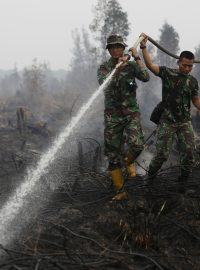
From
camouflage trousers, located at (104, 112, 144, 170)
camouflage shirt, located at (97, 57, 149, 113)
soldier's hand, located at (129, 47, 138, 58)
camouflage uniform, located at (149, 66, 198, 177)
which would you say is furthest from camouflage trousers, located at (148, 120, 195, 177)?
soldier's hand, located at (129, 47, 138, 58)

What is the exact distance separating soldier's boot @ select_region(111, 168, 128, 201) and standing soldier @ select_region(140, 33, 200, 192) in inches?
20.2

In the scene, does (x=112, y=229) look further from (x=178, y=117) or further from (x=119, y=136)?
(x=178, y=117)

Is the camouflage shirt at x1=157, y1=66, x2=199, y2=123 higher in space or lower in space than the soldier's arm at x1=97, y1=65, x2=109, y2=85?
lower

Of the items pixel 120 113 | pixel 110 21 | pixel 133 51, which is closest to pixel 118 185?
pixel 120 113

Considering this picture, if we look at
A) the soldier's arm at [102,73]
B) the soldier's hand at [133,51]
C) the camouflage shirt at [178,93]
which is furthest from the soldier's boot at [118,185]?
the soldier's hand at [133,51]

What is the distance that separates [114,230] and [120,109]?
1677 mm

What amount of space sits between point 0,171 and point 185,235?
282 inches

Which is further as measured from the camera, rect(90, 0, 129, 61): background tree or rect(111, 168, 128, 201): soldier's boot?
rect(90, 0, 129, 61): background tree

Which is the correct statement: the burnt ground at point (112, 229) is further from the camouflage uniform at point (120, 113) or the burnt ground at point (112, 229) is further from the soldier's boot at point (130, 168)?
the camouflage uniform at point (120, 113)

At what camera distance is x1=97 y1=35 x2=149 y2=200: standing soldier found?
17.8 feet

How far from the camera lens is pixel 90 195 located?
5.88 metres

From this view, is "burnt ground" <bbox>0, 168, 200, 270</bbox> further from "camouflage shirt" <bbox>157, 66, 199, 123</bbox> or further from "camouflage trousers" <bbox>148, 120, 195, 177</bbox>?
"camouflage shirt" <bbox>157, 66, 199, 123</bbox>

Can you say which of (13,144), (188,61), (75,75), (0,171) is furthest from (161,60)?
(188,61)

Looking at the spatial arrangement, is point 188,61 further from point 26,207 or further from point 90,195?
point 26,207
